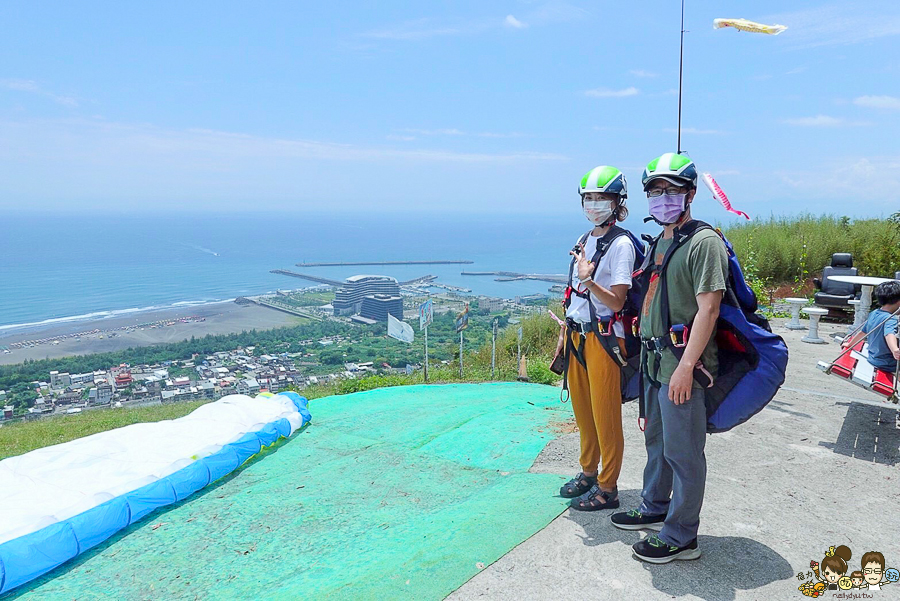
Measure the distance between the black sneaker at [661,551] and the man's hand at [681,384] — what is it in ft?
2.17

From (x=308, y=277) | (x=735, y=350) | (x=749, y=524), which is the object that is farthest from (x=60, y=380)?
(x=308, y=277)

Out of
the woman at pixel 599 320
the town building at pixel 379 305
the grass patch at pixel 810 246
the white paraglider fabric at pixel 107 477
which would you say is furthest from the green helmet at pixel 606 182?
the town building at pixel 379 305

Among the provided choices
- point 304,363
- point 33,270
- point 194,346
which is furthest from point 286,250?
point 304,363

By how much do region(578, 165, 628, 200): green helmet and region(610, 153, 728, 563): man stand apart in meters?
0.35

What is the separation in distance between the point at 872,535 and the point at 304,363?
592 inches

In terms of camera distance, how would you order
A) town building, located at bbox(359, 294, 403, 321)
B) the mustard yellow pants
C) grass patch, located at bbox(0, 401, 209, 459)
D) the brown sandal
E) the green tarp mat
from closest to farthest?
the green tarp mat, the mustard yellow pants, the brown sandal, grass patch, located at bbox(0, 401, 209, 459), town building, located at bbox(359, 294, 403, 321)

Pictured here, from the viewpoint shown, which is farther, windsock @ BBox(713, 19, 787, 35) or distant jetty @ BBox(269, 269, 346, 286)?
distant jetty @ BBox(269, 269, 346, 286)

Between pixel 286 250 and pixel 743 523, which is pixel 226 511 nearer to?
pixel 743 523

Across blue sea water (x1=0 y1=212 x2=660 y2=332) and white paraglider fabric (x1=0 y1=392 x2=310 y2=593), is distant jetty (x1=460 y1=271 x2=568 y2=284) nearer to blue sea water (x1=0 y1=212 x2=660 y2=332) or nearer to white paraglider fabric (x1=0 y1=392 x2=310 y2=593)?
blue sea water (x1=0 y1=212 x2=660 y2=332)

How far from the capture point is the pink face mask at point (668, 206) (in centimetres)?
237

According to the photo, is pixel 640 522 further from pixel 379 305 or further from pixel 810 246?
pixel 379 305

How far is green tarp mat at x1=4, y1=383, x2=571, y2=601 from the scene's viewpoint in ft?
8.50

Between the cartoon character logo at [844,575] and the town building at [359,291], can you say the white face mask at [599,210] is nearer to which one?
the cartoon character logo at [844,575]

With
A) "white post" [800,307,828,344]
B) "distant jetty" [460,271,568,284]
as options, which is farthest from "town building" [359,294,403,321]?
"white post" [800,307,828,344]
